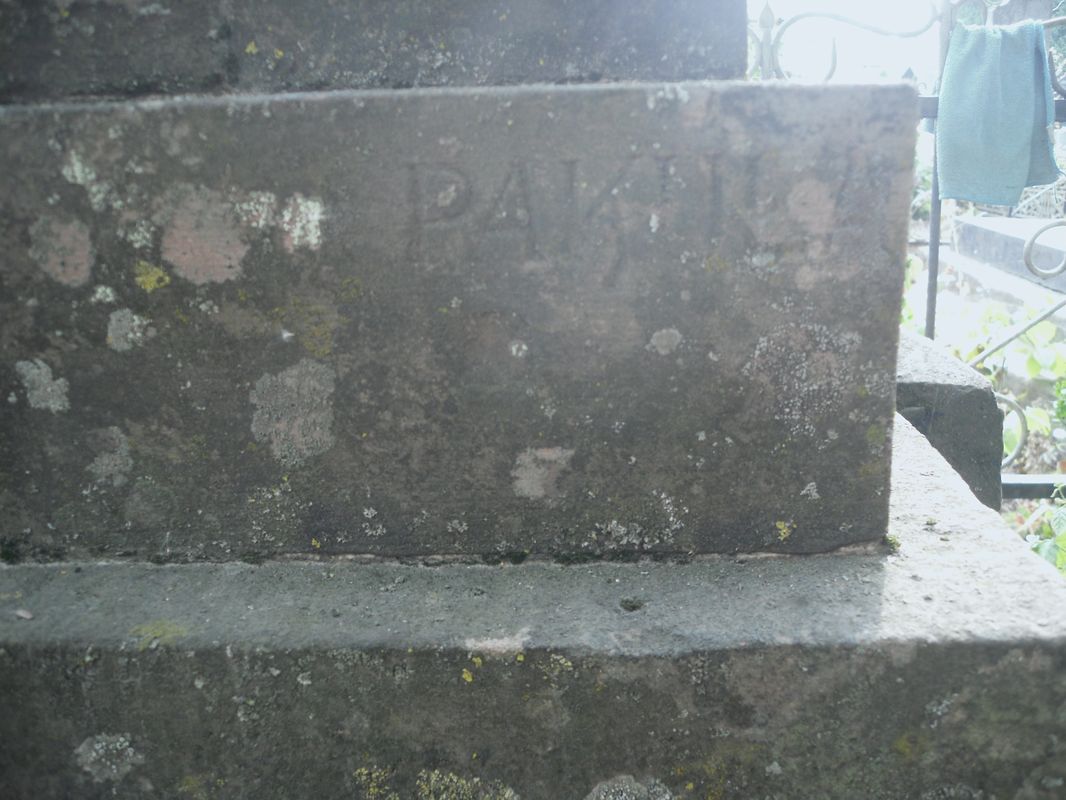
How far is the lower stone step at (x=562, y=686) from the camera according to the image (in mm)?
1210

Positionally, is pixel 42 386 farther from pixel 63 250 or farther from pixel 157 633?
pixel 157 633

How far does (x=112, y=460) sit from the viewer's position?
4.66ft

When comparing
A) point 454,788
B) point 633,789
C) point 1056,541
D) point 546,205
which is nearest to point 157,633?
point 454,788

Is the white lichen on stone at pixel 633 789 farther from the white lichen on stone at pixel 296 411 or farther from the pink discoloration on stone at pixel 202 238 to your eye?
the pink discoloration on stone at pixel 202 238

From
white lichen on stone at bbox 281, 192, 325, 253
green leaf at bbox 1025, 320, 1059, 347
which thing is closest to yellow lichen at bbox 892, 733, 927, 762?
white lichen on stone at bbox 281, 192, 325, 253

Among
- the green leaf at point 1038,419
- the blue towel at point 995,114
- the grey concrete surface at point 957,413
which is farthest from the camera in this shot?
the green leaf at point 1038,419

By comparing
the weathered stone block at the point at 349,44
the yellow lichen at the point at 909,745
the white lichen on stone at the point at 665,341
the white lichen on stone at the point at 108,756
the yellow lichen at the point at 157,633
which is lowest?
the white lichen on stone at the point at 108,756

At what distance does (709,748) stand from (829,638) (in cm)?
24

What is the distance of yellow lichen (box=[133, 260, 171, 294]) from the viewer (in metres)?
1.32

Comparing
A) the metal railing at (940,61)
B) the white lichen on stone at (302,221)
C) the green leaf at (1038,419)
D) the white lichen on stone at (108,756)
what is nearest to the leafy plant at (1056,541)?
the metal railing at (940,61)

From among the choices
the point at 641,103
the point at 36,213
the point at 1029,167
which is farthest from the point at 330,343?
the point at 1029,167

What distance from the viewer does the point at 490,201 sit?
4.17 ft

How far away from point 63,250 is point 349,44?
549mm

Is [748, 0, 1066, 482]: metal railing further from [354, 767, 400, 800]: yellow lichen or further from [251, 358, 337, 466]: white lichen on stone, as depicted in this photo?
[354, 767, 400, 800]: yellow lichen
